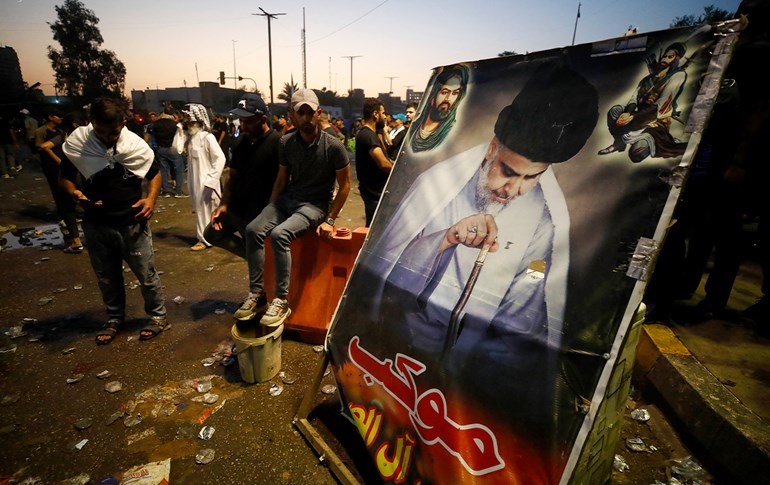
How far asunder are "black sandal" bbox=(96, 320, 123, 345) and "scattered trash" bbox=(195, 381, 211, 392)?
4.11 ft

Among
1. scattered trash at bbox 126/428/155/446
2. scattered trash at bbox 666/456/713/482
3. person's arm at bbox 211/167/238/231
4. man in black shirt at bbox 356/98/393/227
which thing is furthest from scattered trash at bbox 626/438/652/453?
person's arm at bbox 211/167/238/231

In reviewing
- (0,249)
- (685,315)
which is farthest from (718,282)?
(0,249)

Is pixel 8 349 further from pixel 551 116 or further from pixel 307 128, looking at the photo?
pixel 551 116

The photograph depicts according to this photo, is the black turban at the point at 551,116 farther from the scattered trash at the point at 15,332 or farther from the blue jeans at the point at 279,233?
the scattered trash at the point at 15,332

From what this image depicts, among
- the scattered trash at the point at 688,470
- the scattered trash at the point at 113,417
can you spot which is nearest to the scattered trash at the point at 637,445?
the scattered trash at the point at 688,470

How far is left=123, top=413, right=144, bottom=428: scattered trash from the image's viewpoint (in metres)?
2.48

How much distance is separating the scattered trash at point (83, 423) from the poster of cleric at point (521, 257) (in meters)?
1.89

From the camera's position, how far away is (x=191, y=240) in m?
6.43

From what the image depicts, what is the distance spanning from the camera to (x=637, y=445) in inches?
92.5

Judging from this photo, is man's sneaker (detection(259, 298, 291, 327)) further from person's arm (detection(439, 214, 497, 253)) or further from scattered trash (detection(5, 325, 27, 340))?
scattered trash (detection(5, 325, 27, 340))

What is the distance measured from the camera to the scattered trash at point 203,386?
9.33 ft

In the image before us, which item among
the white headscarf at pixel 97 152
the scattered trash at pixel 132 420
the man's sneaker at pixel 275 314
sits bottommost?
the scattered trash at pixel 132 420

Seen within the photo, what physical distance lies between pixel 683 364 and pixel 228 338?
386 cm

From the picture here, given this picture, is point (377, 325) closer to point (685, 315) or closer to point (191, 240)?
point (685, 315)
